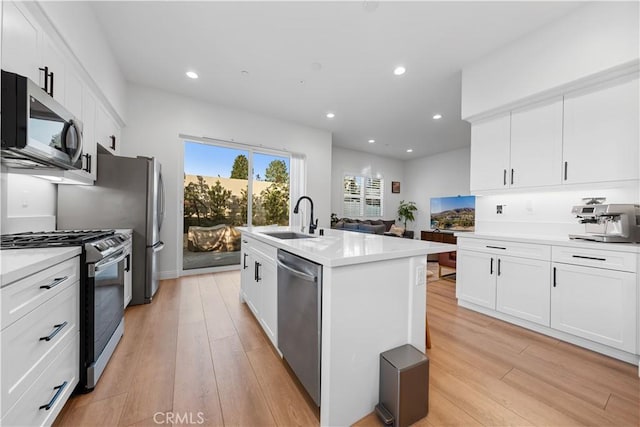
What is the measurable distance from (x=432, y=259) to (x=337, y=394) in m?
5.60

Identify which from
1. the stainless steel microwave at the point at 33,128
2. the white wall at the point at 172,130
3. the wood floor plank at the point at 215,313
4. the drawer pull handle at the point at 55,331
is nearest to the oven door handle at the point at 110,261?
the drawer pull handle at the point at 55,331

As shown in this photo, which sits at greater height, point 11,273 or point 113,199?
point 113,199

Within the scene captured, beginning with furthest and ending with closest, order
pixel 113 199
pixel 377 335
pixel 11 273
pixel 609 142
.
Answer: pixel 113 199 < pixel 609 142 < pixel 377 335 < pixel 11 273

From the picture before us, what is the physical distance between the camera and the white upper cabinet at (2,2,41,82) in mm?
1361

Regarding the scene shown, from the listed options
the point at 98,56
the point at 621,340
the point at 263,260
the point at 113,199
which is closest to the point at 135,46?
the point at 98,56

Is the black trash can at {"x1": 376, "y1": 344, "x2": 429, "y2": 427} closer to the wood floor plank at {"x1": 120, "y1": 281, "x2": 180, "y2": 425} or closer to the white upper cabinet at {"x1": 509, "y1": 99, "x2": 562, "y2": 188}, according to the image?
the wood floor plank at {"x1": 120, "y1": 281, "x2": 180, "y2": 425}

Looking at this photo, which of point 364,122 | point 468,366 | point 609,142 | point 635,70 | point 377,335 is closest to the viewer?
point 377,335

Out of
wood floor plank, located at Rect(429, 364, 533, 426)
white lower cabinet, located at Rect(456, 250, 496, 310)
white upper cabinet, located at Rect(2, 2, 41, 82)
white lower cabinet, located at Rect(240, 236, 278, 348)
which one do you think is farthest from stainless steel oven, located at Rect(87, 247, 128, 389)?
white lower cabinet, located at Rect(456, 250, 496, 310)

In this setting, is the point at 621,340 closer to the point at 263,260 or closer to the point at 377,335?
the point at 377,335

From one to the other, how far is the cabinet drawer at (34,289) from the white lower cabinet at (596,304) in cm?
360

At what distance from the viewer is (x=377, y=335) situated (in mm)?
1314

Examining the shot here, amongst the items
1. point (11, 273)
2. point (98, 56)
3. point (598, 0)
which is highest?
point (598, 0)

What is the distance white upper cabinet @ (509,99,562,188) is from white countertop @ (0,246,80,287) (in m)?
3.83

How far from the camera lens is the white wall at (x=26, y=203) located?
173 centimetres
